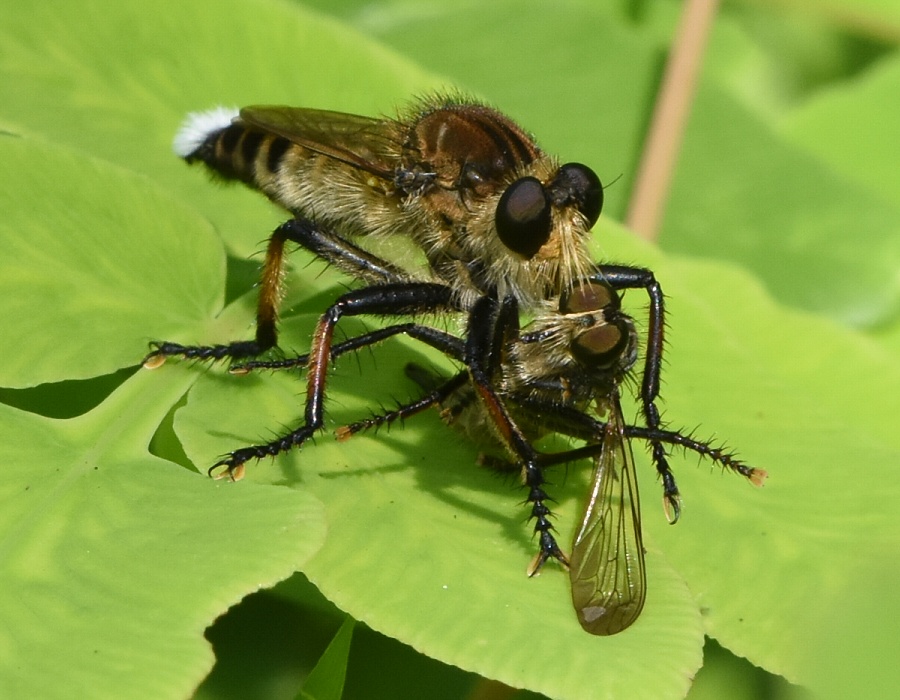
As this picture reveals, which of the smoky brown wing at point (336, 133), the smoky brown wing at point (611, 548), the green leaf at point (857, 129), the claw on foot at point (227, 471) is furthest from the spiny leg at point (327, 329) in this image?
the green leaf at point (857, 129)

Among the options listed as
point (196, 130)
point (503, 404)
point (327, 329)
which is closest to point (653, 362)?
point (503, 404)

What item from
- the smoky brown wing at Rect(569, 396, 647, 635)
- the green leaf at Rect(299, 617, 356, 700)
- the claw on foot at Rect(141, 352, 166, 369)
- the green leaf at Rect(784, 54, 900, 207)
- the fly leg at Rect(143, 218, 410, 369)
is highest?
the green leaf at Rect(784, 54, 900, 207)

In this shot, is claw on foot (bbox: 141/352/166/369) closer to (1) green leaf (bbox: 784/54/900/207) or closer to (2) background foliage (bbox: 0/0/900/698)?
(2) background foliage (bbox: 0/0/900/698)

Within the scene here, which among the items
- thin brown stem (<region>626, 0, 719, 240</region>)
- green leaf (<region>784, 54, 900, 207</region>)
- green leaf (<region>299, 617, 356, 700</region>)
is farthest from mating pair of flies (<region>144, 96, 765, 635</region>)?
green leaf (<region>784, 54, 900, 207</region>)

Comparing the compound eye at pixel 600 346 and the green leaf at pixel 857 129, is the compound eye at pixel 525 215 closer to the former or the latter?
the compound eye at pixel 600 346

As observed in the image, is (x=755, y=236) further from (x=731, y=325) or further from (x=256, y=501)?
(x=256, y=501)

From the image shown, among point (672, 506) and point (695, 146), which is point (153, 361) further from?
point (695, 146)
